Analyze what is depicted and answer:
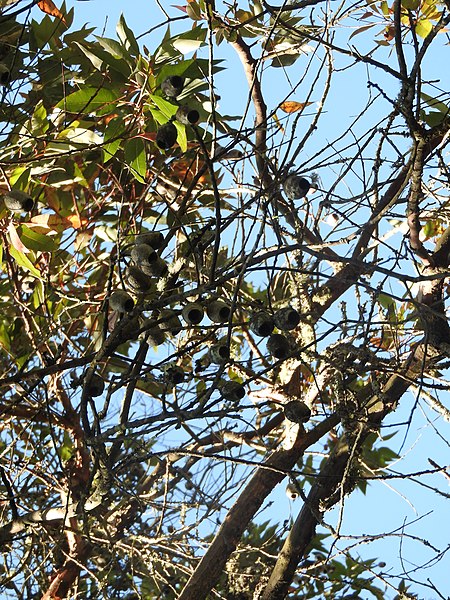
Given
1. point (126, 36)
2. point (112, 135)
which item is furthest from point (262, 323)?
point (126, 36)

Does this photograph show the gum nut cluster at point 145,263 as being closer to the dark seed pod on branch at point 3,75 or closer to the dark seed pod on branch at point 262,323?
the dark seed pod on branch at point 262,323

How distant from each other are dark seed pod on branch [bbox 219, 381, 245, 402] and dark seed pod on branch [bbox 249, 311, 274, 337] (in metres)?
0.09

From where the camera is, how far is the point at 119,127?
168 cm

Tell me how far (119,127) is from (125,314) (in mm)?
414

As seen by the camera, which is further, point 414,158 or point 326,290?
point 326,290

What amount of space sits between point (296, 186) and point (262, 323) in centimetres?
23

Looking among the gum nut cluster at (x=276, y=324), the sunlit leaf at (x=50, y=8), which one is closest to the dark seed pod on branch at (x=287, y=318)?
the gum nut cluster at (x=276, y=324)

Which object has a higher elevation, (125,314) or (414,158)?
(414,158)

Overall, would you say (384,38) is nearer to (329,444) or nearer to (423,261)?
(423,261)

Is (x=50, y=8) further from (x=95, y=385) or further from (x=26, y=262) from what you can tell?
(x=95, y=385)

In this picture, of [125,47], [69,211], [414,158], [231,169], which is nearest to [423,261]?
[414,158]

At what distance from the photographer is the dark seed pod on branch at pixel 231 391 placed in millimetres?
1380

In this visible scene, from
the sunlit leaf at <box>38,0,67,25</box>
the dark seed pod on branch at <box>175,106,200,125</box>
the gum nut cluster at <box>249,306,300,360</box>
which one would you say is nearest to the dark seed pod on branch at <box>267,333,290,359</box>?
the gum nut cluster at <box>249,306,300,360</box>

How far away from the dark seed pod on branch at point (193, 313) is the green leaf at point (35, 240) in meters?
0.43
